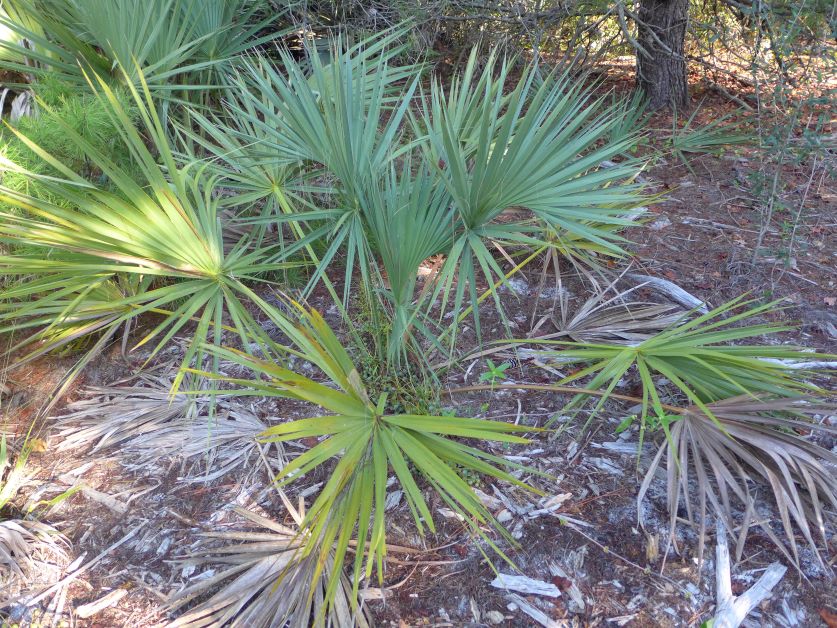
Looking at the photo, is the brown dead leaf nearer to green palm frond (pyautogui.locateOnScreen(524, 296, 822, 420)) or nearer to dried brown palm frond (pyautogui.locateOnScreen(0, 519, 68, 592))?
green palm frond (pyautogui.locateOnScreen(524, 296, 822, 420))

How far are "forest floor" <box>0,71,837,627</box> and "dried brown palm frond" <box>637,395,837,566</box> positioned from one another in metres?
0.16

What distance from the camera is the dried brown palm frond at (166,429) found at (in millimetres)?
2482

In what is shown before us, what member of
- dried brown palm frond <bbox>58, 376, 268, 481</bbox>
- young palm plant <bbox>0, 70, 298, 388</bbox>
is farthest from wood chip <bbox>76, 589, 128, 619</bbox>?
young palm plant <bbox>0, 70, 298, 388</bbox>

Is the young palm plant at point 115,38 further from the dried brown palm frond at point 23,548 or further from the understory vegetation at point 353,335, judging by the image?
the dried brown palm frond at point 23,548

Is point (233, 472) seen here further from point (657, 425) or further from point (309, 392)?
point (657, 425)

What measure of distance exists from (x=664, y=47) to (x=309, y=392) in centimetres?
373

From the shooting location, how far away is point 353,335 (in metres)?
2.54

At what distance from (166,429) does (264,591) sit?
98 centimetres

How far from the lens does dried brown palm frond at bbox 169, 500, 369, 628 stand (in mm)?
1784

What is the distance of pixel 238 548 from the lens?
2.01m

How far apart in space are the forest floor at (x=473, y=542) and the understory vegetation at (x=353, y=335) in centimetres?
5

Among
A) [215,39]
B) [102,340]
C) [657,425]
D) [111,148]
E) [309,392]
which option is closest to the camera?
[309,392]

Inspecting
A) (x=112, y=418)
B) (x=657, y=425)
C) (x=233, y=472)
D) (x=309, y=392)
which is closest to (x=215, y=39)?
(x=112, y=418)

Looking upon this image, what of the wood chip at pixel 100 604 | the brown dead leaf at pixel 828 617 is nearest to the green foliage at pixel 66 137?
the wood chip at pixel 100 604
